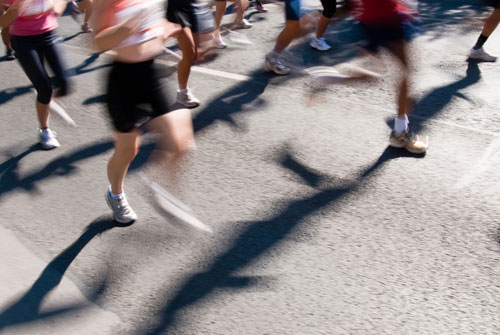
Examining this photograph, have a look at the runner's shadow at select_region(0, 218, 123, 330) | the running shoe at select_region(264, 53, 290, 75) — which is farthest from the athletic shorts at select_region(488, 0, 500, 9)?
the runner's shadow at select_region(0, 218, 123, 330)

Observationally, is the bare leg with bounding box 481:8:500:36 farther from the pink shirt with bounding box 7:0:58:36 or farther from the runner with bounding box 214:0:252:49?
the pink shirt with bounding box 7:0:58:36

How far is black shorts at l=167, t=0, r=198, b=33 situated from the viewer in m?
4.91

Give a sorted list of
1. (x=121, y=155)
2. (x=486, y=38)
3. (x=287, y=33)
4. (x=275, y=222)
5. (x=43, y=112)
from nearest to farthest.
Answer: (x=121, y=155) < (x=275, y=222) < (x=43, y=112) < (x=287, y=33) < (x=486, y=38)

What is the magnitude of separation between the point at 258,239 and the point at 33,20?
2.47 meters

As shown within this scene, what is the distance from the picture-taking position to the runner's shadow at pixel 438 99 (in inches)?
197

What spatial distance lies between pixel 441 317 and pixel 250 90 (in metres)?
3.53

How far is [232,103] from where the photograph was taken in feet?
18.1

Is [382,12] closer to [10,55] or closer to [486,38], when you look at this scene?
[486,38]

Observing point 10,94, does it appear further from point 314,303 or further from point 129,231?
point 314,303

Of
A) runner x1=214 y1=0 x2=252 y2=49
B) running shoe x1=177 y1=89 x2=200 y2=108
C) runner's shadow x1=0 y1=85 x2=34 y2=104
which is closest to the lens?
running shoe x1=177 y1=89 x2=200 y2=108

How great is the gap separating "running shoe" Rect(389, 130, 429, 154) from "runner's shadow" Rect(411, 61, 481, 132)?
0.35m

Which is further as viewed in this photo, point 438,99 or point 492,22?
point 492,22

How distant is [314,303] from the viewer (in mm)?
2963

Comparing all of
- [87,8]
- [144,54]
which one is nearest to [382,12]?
[144,54]
